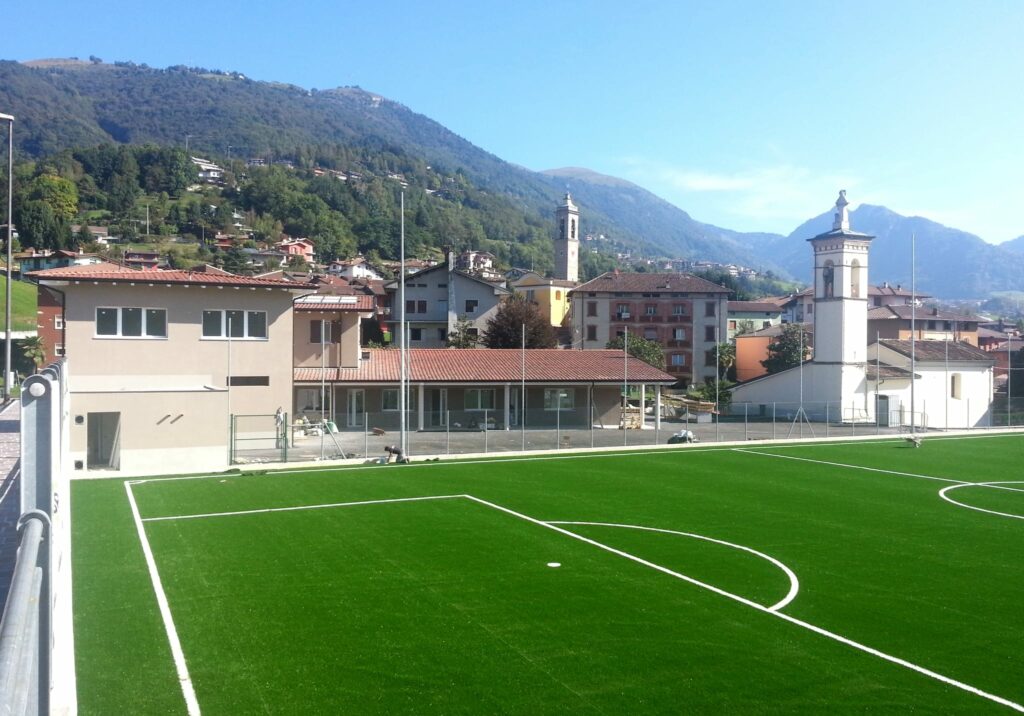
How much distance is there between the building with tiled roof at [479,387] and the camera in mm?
47281

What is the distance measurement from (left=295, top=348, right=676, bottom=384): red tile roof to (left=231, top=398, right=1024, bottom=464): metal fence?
1.99m

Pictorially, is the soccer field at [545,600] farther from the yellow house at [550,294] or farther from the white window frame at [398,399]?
the yellow house at [550,294]

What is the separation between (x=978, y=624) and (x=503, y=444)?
29.3m

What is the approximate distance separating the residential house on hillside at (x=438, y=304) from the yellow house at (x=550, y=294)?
64.8 ft

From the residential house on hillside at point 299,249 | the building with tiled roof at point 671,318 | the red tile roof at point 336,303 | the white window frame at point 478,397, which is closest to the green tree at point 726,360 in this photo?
the building with tiled roof at point 671,318

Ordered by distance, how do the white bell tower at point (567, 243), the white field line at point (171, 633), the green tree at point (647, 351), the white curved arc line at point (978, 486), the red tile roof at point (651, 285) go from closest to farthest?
the white field line at point (171, 633)
the white curved arc line at point (978, 486)
the green tree at point (647, 351)
the red tile roof at point (651, 285)
the white bell tower at point (567, 243)

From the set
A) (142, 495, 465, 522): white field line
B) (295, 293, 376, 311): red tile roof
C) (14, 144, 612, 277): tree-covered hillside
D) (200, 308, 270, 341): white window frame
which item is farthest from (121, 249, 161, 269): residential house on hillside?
(142, 495, 465, 522): white field line

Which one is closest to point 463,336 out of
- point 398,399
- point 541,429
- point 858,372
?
point 398,399

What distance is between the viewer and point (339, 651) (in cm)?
1157

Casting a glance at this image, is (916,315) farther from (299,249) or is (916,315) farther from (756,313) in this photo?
(299,249)

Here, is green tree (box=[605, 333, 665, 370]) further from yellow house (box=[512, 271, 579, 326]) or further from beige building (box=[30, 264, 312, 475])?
beige building (box=[30, 264, 312, 475])

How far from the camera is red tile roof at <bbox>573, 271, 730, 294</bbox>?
273ft

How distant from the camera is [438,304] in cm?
8150

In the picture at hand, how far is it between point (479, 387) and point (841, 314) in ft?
79.5
